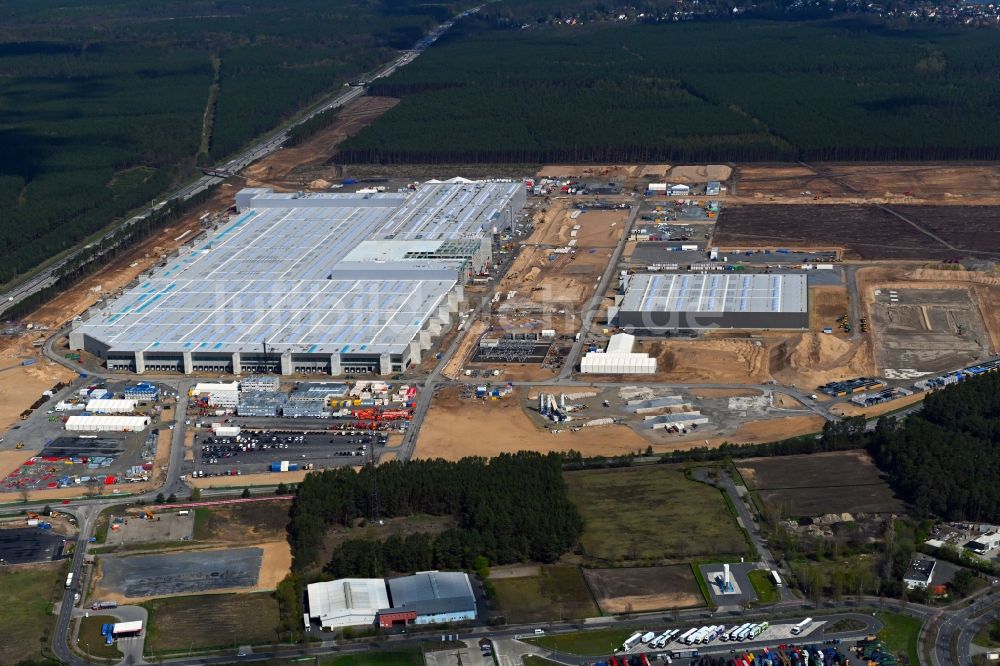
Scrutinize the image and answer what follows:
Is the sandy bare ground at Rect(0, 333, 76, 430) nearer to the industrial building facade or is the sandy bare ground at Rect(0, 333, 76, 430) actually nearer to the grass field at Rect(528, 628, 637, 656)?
the industrial building facade

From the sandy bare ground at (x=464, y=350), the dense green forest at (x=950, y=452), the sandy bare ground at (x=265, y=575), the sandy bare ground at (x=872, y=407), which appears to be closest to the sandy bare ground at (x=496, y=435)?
the sandy bare ground at (x=464, y=350)

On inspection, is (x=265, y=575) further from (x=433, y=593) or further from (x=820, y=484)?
(x=820, y=484)

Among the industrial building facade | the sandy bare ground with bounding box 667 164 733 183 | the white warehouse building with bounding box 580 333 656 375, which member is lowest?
the white warehouse building with bounding box 580 333 656 375

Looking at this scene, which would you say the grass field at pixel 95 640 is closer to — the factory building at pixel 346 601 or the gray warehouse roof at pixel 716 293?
the factory building at pixel 346 601

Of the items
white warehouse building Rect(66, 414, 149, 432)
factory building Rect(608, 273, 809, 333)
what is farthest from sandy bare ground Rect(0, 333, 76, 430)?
factory building Rect(608, 273, 809, 333)

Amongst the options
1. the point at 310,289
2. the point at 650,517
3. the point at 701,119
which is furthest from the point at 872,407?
the point at 701,119

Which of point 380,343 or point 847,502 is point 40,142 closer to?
point 380,343

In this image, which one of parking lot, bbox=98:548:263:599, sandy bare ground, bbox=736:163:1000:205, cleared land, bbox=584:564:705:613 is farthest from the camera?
sandy bare ground, bbox=736:163:1000:205
